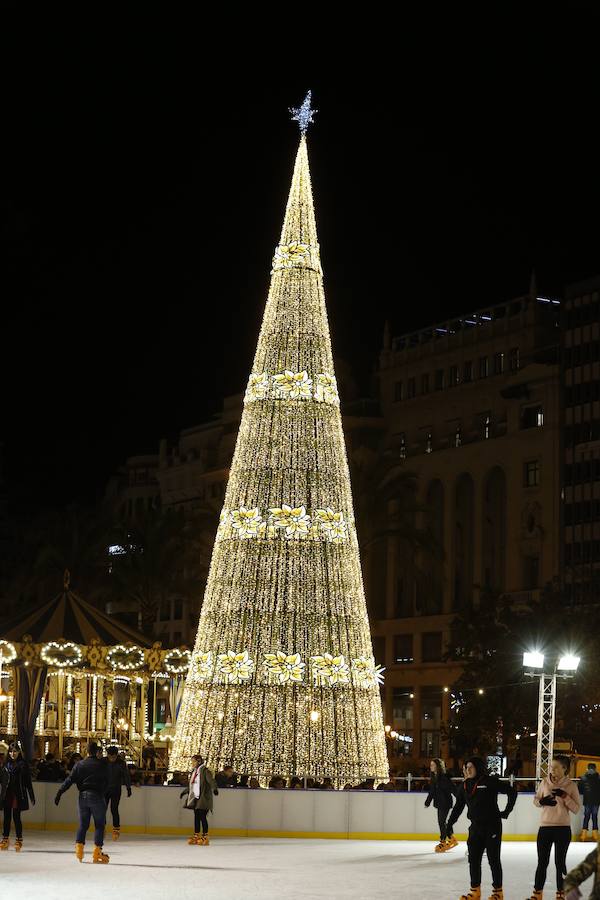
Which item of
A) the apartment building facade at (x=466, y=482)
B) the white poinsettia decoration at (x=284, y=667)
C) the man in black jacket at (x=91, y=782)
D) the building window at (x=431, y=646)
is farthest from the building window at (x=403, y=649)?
the man in black jacket at (x=91, y=782)

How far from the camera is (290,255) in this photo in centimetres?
3052

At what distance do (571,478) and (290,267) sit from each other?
187ft

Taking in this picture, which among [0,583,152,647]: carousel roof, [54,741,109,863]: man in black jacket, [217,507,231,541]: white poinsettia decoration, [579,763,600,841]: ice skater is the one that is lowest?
[579,763,600,841]: ice skater

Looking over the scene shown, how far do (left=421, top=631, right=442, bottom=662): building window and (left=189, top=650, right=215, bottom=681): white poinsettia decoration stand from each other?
63.4 meters

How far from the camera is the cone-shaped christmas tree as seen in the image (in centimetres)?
2884

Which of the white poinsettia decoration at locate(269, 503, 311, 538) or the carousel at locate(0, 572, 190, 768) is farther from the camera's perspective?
the carousel at locate(0, 572, 190, 768)

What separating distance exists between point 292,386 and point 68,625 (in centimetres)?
1435

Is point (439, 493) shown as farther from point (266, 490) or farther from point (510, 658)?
point (266, 490)

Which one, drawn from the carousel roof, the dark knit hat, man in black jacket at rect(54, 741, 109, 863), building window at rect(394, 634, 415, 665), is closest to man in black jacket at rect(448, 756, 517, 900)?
the dark knit hat

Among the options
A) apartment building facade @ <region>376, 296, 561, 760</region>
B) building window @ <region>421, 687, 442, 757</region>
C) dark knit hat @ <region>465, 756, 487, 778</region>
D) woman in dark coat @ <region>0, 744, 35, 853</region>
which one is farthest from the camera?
building window @ <region>421, 687, 442, 757</region>

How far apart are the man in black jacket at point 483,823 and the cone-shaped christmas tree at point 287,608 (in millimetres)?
11456

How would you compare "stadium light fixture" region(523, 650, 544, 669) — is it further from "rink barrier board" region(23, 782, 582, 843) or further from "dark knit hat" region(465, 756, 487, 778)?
"dark knit hat" region(465, 756, 487, 778)

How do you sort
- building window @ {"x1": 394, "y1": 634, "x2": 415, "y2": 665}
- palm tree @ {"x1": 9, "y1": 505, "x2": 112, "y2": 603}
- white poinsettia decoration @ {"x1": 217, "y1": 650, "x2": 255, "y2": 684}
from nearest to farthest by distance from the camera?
white poinsettia decoration @ {"x1": 217, "y1": 650, "x2": 255, "y2": 684} → palm tree @ {"x1": 9, "y1": 505, "x2": 112, "y2": 603} → building window @ {"x1": 394, "y1": 634, "x2": 415, "y2": 665}

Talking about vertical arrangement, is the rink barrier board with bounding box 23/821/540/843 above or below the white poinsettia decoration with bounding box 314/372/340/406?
below
